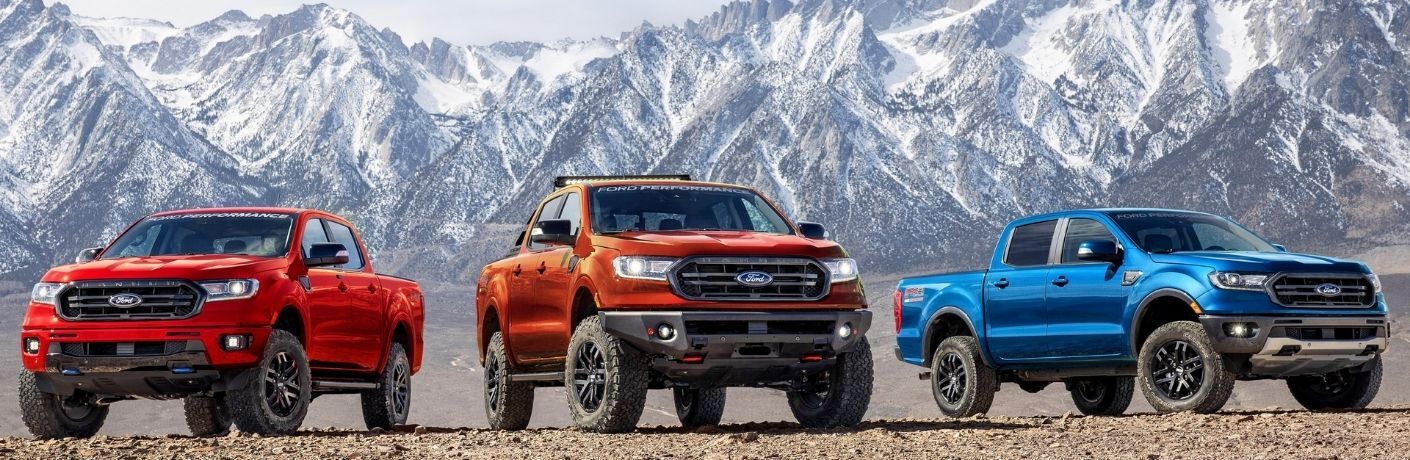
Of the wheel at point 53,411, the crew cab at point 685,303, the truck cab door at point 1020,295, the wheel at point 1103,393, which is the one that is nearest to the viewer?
the crew cab at point 685,303

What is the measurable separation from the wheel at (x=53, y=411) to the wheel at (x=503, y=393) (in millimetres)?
3820

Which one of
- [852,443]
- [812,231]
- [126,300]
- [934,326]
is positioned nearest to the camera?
[852,443]

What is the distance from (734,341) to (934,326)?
6.64 m

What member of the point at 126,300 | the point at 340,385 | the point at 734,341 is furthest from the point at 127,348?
the point at 734,341

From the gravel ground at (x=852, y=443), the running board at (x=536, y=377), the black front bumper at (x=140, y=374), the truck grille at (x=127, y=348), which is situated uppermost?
the truck grille at (x=127, y=348)

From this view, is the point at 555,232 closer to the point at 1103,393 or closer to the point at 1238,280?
the point at 1238,280

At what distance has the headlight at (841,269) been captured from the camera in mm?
13617

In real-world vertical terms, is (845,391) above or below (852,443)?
above

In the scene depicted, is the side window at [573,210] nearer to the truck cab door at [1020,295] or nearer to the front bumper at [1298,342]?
the truck cab door at [1020,295]

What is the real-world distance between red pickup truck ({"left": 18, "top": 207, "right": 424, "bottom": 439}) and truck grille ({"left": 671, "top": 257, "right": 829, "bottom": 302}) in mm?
3995

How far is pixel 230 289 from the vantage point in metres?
14.3

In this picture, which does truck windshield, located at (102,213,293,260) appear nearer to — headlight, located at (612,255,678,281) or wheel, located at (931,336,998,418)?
headlight, located at (612,255,678,281)

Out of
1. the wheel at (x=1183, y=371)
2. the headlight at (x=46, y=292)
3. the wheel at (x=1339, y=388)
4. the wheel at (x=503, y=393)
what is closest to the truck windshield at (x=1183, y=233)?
the wheel at (x=1183, y=371)

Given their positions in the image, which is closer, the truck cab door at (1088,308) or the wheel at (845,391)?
the wheel at (845,391)
